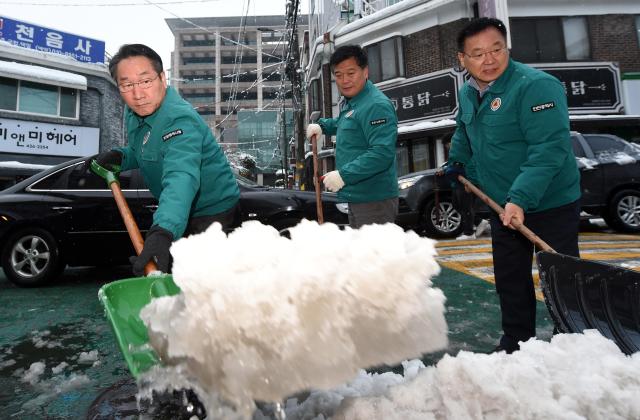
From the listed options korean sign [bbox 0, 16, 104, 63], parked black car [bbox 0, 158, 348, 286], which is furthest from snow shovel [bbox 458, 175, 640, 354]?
korean sign [bbox 0, 16, 104, 63]

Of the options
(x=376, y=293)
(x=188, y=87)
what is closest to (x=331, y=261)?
(x=376, y=293)

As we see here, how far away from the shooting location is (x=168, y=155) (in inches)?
68.9

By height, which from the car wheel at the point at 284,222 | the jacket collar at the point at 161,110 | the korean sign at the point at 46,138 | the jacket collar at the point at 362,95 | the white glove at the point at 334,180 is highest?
the korean sign at the point at 46,138

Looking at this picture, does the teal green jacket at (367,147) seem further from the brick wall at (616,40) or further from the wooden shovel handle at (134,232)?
the brick wall at (616,40)

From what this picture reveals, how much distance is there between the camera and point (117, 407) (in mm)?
1694

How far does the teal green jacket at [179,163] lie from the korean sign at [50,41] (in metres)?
18.8

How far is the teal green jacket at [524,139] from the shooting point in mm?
1812

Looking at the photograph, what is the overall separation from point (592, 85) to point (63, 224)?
15.7m

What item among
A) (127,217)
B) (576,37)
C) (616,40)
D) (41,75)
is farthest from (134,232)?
(616,40)

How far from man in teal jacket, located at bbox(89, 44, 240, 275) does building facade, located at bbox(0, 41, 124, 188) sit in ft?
48.8

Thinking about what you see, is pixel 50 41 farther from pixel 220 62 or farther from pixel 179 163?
pixel 220 62

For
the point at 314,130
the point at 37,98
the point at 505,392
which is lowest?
the point at 505,392

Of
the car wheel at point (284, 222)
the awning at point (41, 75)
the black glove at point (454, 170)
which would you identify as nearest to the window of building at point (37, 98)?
the awning at point (41, 75)

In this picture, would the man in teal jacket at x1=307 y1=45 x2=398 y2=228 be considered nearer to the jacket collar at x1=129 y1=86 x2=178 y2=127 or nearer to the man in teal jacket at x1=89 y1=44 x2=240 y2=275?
the man in teal jacket at x1=89 y1=44 x2=240 y2=275
